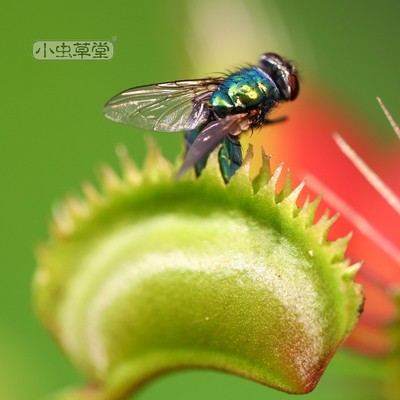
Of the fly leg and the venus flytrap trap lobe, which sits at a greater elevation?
the fly leg

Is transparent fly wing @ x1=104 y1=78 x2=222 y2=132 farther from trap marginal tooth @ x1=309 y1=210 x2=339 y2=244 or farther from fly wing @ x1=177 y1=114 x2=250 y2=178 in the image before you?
trap marginal tooth @ x1=309 y1=210 x2=339 y2=244

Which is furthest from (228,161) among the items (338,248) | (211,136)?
(338,248)

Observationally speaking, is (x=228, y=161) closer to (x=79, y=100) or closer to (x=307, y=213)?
(x=307, y=213)

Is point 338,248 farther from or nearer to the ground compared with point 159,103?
nearer to the ground

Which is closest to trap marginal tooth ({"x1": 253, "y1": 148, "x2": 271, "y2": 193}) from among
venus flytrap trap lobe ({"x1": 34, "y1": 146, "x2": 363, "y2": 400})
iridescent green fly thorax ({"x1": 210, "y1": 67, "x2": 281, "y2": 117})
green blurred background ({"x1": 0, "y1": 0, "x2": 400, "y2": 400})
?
venus flytrap trap lobe ({"x1": 34, "y1": 146, "x2": 363, "y2": 400})

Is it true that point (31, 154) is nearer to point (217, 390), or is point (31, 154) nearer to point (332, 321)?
point (217, 390)

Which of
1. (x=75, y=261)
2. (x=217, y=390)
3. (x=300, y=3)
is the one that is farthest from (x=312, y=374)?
(x=300, y=3)
